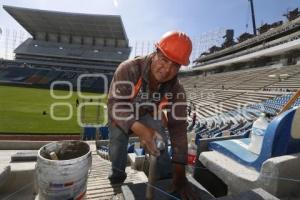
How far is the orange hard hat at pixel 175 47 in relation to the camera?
100 inches

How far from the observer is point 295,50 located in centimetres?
2761

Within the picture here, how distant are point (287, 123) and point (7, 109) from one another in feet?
66.9

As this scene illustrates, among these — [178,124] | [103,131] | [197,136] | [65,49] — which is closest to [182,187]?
[178,124]

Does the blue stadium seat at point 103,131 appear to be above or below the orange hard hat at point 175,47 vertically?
below

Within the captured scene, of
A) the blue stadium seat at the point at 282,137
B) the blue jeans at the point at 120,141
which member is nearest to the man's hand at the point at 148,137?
the blue jeans at the point at 120,141

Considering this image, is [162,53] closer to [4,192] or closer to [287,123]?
[287,123]

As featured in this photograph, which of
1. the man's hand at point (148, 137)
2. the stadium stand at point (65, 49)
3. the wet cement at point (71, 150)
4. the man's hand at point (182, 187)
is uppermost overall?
the stadium stand at point (65, 49)

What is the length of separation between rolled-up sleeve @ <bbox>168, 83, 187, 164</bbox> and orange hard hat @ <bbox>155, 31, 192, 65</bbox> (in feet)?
2.00

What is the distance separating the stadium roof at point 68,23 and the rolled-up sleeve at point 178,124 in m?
47.9

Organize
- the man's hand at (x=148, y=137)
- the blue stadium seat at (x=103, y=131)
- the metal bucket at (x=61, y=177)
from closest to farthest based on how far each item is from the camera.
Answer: the man's hand at (x=148, y=137) < the metal bucket at (x=61, y=177) < the blue stadium seat at (x=103, y=131)

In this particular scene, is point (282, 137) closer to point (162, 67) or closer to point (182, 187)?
point (182, 187)

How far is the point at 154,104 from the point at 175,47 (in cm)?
93

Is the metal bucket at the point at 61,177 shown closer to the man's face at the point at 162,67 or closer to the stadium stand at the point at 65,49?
the man's face at the point at 162,67

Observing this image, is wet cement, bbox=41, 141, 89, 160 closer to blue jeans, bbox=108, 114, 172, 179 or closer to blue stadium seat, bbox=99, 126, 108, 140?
blue jeans, bbox=108, 114, 172, 179
